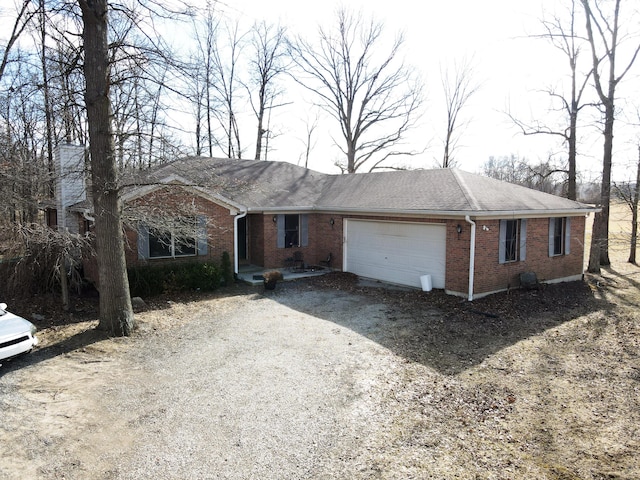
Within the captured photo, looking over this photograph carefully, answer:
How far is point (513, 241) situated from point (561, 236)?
3057 mm

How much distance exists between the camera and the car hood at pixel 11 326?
6484 mm

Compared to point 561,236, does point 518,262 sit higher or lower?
lower

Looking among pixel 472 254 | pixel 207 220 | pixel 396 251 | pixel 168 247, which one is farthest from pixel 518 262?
pixel 168 247

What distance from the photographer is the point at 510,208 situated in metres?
12.2

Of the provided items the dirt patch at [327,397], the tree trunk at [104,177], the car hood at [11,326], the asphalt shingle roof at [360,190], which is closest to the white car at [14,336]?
the car hood at [11,326]

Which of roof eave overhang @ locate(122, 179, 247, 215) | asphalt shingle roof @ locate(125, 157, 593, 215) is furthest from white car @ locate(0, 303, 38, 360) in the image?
roof eave overhang @ locate(122, 179, 247, 215)

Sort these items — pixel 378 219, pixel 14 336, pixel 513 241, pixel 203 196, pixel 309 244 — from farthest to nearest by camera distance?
pixel 309 244 < pixel 378 219 < pixel 203 196 < pixel 513 241 < pixel 14 336

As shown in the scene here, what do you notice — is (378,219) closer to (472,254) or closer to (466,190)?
(466,190)

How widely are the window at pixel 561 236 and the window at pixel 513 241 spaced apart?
6.63 ft

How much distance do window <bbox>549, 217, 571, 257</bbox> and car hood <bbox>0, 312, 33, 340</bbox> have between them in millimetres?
14844

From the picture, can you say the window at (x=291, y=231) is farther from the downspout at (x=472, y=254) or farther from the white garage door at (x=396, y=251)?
the downspout at (x=472, y=254)

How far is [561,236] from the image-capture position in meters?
14.7

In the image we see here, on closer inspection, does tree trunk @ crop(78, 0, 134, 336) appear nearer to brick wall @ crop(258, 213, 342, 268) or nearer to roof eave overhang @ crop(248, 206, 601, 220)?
roof eave overhang @ crop(248, 206, 601, 220)

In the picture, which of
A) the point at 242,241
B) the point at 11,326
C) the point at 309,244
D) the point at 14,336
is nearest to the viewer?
the point at 14,336
